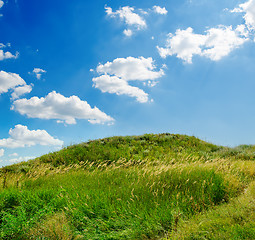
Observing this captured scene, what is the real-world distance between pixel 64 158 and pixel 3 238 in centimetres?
1060

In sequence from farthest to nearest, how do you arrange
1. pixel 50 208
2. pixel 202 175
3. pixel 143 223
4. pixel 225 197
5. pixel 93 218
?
pixel 202 175, pixel 225 197, pixel 50 208, pixel 93 218, pixel 143 223

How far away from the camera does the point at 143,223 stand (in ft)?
13.8

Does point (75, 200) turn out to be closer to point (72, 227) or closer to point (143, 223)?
point (72, 227)

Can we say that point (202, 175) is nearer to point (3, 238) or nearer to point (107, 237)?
point (107, 237)

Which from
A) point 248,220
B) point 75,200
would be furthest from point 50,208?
point 248,220

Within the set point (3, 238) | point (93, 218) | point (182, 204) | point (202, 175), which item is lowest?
point (3, 238)

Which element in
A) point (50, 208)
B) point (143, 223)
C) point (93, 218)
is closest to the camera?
point (143, 223)

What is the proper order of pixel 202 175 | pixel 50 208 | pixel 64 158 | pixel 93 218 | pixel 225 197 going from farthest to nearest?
pixel 64 158 → pixel 202 175 → pixel 225 197 → pixel 50 208 → pixel 93 218

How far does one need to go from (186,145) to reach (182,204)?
14179mm

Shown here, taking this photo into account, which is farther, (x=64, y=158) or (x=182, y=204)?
(x=64, y=158)

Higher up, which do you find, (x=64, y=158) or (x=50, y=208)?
(x=64, y=158)

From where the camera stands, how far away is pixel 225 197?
5.70m

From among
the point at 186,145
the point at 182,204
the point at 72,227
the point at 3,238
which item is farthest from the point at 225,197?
the point at 186,145

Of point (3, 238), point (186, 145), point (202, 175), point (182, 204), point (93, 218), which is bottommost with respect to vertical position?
point (3, 238)
